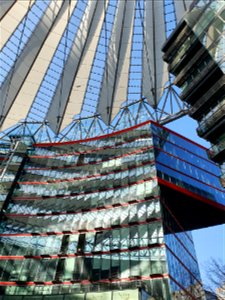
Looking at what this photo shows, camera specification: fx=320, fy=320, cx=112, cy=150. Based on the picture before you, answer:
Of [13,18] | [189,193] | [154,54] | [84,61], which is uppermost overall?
[154,54]

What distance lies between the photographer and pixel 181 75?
30.5 m

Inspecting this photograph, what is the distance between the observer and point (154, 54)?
36.2 m

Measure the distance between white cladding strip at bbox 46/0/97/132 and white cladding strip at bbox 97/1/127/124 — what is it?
2.77 meters

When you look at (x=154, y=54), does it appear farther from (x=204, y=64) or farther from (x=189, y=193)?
(x=189, y=193)

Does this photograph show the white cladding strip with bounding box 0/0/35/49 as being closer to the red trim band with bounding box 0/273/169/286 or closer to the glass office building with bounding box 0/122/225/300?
the glass office building with bounding box 0/122/225/300

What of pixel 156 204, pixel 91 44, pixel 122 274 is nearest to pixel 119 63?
pixel 91 44

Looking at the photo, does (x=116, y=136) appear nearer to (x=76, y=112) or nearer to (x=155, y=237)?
(x=76, y=112)

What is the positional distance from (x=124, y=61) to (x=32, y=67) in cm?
1064

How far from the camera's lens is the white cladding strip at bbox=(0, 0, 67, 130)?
33344mm

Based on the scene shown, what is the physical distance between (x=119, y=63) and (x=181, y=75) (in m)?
9.52

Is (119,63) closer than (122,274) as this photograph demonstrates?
No

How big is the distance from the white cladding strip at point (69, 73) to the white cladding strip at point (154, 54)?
19.7 ft

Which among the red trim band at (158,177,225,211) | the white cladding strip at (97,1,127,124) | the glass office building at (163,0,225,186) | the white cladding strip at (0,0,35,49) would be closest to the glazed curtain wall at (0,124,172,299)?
the red trim band at (158,177,225,211)

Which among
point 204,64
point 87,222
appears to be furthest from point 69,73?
point 87,222
